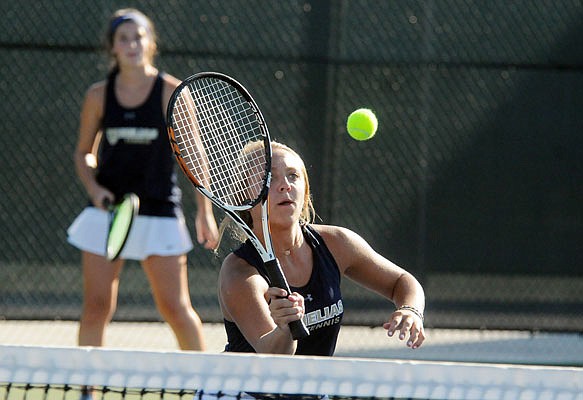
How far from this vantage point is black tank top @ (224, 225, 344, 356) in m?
2.78

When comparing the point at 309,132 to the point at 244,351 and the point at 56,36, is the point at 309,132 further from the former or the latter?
the point at 244,351

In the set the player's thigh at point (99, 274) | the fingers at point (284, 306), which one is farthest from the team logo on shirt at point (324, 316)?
the player's thigh at point (99, 274)

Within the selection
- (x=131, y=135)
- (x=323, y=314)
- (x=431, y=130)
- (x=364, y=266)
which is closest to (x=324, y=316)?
(x=323, y=314)

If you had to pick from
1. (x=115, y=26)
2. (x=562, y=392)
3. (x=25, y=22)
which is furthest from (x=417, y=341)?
(x=25, y=22)

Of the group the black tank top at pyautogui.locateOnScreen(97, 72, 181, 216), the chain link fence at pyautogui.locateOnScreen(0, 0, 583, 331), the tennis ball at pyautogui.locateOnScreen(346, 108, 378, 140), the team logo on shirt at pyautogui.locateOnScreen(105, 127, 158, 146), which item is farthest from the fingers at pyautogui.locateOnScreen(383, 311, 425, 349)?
the chain link fence at pyautogui.locateOnScreen(0, 0, 583, 331)

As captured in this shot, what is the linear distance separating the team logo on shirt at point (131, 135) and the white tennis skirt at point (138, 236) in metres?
0.32

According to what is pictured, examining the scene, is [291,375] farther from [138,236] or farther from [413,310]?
[138,236]

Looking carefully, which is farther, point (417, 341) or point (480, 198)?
point (480, 198)

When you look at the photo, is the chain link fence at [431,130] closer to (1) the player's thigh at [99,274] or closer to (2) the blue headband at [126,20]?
(2) the blue headband at [126,20]

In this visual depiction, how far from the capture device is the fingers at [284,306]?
2400 mm

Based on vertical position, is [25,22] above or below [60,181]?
above

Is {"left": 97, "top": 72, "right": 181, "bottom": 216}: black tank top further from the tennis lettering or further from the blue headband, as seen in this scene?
the tennis lettering

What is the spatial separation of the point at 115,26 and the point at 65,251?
2125mm

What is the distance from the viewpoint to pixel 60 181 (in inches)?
255
